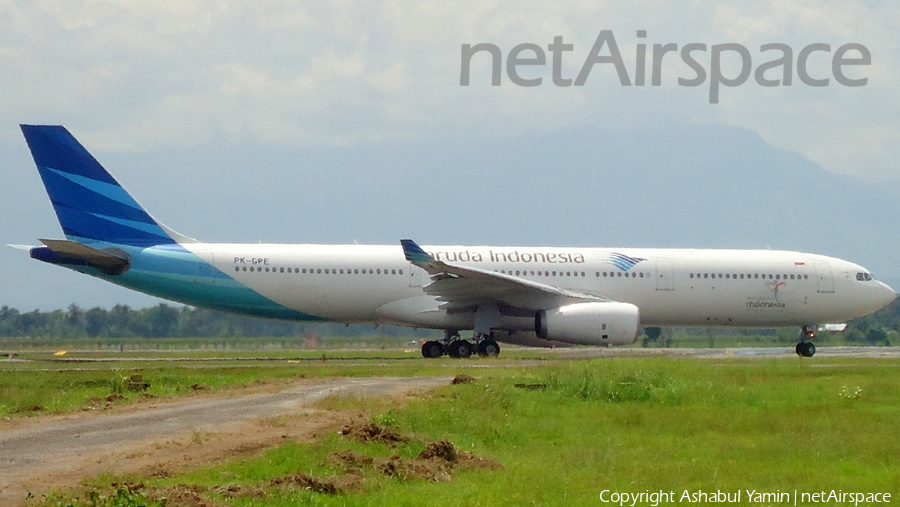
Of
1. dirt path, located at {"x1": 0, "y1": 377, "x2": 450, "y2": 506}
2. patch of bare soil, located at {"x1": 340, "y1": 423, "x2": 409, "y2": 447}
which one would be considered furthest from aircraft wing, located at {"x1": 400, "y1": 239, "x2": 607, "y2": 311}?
patch of bare soil, located at {"x1": 340, "y1": 423, "x2": 409, "y2": 447}

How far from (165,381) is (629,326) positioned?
1317 cm

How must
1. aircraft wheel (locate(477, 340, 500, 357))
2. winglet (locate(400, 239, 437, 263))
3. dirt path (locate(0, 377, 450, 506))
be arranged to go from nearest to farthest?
dirt path (locate(0, 377, 450, 506)), winglet (locate(400, 239, 437, 263)), aircraft wheel (locate(477, 340, 500, 357))

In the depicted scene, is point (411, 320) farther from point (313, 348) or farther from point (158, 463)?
point (158, 463)

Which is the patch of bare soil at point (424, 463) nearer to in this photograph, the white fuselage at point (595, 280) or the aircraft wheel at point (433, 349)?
the white fuselage at point (595, 280)

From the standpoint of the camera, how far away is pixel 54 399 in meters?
17.3

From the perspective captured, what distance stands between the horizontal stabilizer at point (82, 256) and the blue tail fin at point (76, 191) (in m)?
0.69

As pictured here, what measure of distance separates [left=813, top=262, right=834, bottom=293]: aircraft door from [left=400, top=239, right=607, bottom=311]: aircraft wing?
7.78 m

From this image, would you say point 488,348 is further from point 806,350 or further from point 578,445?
point 578,445

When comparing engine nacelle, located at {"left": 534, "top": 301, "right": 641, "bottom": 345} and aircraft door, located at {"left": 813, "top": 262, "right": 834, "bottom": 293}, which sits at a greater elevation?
aircraft door, located at {"left": 813, "top": 262, "right": 834, "bottom": 293}

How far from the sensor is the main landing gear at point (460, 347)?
102ft

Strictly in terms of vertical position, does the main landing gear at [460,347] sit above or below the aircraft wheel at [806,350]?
below

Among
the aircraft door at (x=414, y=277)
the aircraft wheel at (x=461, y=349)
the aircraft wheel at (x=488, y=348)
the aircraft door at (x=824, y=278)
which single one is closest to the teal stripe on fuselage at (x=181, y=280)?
the aircraft door at (x=414, y=277)

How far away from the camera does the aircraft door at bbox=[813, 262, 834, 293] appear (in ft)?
111

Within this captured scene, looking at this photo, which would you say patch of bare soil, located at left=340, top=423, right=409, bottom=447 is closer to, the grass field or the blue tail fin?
the grass field
